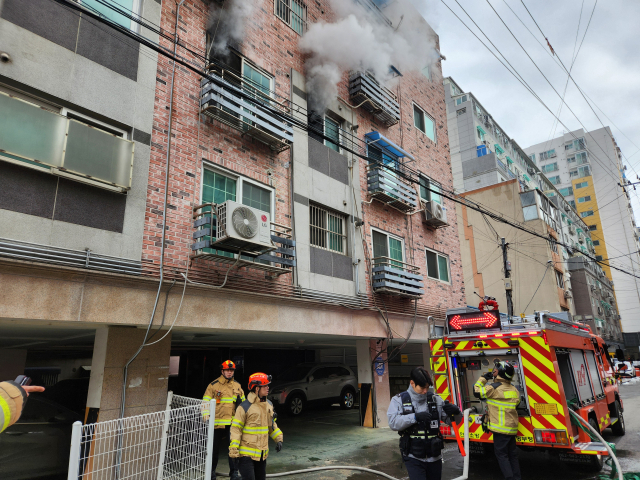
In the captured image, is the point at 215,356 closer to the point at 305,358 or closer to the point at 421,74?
the point at 305,358

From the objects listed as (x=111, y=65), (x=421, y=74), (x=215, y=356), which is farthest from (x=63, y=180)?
(x=421, y=74)

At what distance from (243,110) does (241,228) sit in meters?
2.75

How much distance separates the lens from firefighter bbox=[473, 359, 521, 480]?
19.6ft

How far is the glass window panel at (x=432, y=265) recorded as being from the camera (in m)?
14.0

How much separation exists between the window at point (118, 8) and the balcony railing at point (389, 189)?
654cm

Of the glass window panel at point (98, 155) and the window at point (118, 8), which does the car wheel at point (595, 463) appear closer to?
the glass window panel at point (98, 155)

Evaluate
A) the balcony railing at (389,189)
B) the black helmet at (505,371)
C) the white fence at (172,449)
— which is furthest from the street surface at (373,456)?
the balcony railing at (389,189)

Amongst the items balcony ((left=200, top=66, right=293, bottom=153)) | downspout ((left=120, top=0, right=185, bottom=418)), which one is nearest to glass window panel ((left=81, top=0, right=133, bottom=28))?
downspout ((left=120, top=0, right=185, bottom=418))

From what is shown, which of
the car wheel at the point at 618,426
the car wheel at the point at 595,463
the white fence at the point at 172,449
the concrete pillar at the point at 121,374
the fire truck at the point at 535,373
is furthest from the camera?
the car wheel at the point at 618,426

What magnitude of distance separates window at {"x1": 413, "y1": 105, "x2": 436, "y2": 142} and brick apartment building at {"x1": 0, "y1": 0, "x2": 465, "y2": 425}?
0.08 metres

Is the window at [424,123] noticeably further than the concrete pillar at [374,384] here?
Yes

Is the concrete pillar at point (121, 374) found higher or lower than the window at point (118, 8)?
lower

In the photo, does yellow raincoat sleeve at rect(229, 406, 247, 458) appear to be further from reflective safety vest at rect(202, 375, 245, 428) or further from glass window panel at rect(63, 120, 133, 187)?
glass window panel at rect(63, 120, 133, 187)

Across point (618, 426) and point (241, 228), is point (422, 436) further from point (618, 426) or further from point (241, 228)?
point (618, 426)
